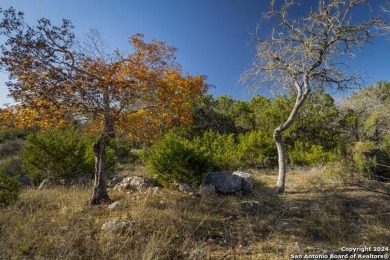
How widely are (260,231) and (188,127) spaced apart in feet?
41.9

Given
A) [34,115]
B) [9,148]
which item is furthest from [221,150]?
[9,148]

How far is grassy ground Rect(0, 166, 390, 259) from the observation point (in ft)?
13.5

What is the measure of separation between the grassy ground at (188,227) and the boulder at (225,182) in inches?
17.8

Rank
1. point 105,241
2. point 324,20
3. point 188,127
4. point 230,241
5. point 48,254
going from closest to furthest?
point 48,254 → point 105,241 → point 230,241 → point 324,20 → point 188,127

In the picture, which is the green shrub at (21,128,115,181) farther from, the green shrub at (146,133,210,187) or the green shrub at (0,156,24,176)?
the green shrub at (0,156,24,176)

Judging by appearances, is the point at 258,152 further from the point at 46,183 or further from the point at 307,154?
the point at 46,183

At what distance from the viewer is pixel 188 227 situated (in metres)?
4.94

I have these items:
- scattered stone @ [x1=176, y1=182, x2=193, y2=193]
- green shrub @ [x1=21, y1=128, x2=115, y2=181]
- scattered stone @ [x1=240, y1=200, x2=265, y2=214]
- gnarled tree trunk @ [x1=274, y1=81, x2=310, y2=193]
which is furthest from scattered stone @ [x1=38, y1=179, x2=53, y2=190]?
gnarled tree trunk @ [x1=274, y1=81, x2=310, y2=193]

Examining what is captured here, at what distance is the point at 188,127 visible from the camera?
17734 mm

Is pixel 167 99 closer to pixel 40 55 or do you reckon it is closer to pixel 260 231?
pixel 40 55

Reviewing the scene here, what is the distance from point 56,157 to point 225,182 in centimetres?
579

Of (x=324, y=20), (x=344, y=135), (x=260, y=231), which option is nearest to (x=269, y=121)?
(x=344, y=135)

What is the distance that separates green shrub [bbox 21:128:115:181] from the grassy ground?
238cm

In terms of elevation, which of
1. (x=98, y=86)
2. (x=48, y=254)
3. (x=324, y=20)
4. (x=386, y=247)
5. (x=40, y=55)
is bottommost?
(x=48, y=254)
